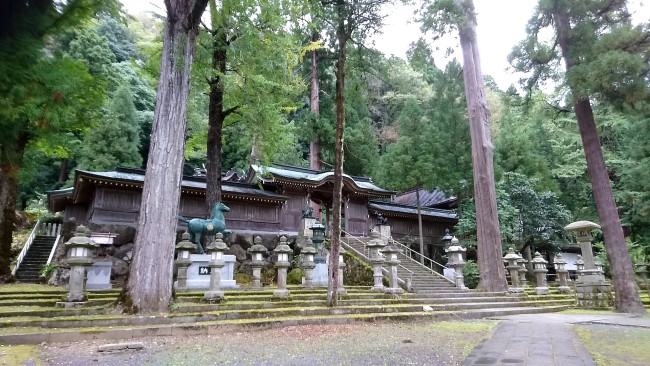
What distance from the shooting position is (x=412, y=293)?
460 inches

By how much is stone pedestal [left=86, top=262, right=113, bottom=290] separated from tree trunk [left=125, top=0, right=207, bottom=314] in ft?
10.6

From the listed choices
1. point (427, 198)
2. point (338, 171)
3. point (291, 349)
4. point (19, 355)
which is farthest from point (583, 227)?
point (427, 198)

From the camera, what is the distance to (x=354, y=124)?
2388 centimetres

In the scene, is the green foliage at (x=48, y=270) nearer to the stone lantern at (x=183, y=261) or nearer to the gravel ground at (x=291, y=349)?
the stone lantern at (x=183, y=261)

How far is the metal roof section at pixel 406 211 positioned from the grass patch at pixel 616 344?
1344 centimetres

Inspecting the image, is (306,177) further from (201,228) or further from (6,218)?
(6,218)

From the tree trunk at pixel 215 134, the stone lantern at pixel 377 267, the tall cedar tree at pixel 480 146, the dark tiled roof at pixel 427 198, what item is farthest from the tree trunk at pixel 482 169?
the dark tiled roof at pixel 427 198

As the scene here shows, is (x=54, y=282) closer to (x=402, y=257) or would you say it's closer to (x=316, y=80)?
(x=402, y=257)

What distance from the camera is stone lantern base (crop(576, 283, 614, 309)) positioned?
459 inches

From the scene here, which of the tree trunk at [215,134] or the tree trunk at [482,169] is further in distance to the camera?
the tree trunk at [482,169]

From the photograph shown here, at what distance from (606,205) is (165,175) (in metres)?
11.4

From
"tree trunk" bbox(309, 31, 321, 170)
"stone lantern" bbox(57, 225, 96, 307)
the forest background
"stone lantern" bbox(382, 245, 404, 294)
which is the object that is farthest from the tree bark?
"tree trunk" bbox(309, 31, 321, 170)

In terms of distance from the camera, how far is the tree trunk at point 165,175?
6.92m

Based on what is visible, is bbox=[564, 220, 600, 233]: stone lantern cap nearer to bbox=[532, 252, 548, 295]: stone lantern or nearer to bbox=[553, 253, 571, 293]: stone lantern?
bbox=[532, 252, 548, 295]: stone lantern
